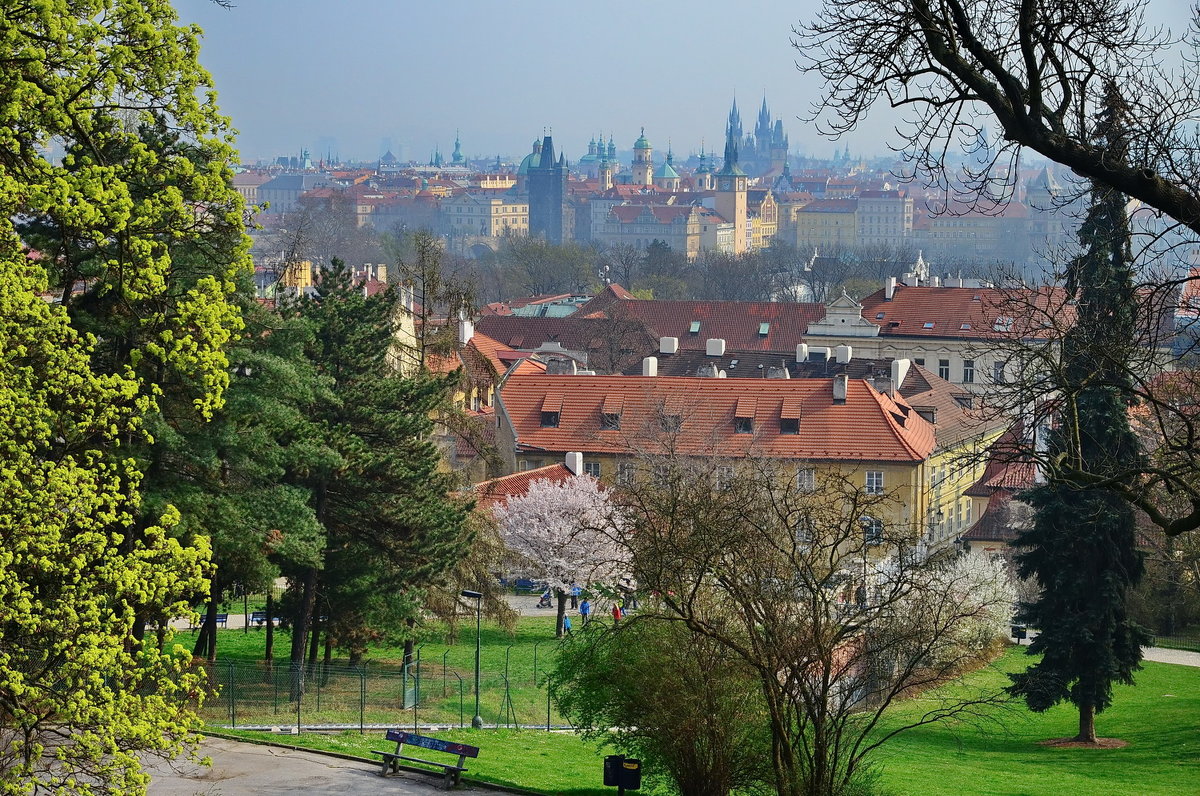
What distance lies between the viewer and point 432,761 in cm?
2208

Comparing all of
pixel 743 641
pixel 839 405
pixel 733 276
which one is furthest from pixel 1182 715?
pixel 733 276

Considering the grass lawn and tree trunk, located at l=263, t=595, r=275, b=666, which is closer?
the grass lawn

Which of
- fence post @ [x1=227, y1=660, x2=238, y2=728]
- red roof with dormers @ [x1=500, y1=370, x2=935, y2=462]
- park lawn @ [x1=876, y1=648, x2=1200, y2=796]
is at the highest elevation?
red roof with dormers @ [x1=500, y1=370, x2=935, y2=462]

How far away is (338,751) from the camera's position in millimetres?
22578

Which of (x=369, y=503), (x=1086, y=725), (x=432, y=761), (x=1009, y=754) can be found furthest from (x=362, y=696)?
(x=1086, y=725)

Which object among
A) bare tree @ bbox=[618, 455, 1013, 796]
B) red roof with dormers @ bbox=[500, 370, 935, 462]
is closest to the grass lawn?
bare tree @ bbox=[618, 455, 1013, 796]

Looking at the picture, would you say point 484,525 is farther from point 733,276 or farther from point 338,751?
point 733,276

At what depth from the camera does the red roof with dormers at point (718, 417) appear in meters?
54.0

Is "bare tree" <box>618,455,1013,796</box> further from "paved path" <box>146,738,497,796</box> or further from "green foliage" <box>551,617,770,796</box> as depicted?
"paved path" <box>146,738,497,796</box>

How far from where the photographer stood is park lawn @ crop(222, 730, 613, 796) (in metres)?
22.1

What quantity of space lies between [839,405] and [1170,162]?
45.6 meters

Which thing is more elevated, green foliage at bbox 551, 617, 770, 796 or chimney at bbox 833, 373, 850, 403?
chimney at bbox 833, 373, 850, 403

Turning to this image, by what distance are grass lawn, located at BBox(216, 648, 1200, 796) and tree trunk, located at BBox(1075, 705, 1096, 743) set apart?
63 centimetres

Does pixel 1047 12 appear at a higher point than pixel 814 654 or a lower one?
higher
